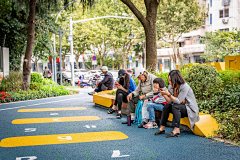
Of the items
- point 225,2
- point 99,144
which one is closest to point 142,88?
point 99,144

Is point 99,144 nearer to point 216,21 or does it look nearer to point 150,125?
point 150,125

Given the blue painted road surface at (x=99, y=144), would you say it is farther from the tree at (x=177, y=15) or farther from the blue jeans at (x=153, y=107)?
the tree at (x=177, y=15)

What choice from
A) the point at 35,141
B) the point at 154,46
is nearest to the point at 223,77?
the point at 154,46

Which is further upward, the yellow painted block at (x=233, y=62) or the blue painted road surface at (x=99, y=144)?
the yellow painted block at (x=233, y=62)

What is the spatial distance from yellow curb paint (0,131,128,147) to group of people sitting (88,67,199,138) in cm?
96

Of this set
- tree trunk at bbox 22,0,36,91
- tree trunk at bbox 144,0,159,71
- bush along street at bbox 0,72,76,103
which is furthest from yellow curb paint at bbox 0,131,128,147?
tree trunk at bbox 22,0,36,91

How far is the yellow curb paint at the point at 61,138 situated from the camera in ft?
18.6

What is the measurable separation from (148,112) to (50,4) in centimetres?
1129

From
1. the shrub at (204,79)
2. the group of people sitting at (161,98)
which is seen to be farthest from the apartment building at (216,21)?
the shrub at (204,79)

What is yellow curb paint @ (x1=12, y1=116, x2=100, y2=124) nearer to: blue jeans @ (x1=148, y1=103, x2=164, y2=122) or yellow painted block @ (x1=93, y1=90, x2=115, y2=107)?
yellow painted block @ (x1=93, y1=90, x2=115, y2=107)

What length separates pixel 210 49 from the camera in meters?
32.7

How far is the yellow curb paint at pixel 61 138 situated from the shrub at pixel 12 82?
9.55 m

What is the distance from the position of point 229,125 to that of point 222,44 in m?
27.1

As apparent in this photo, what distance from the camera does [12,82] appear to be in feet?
50.6
